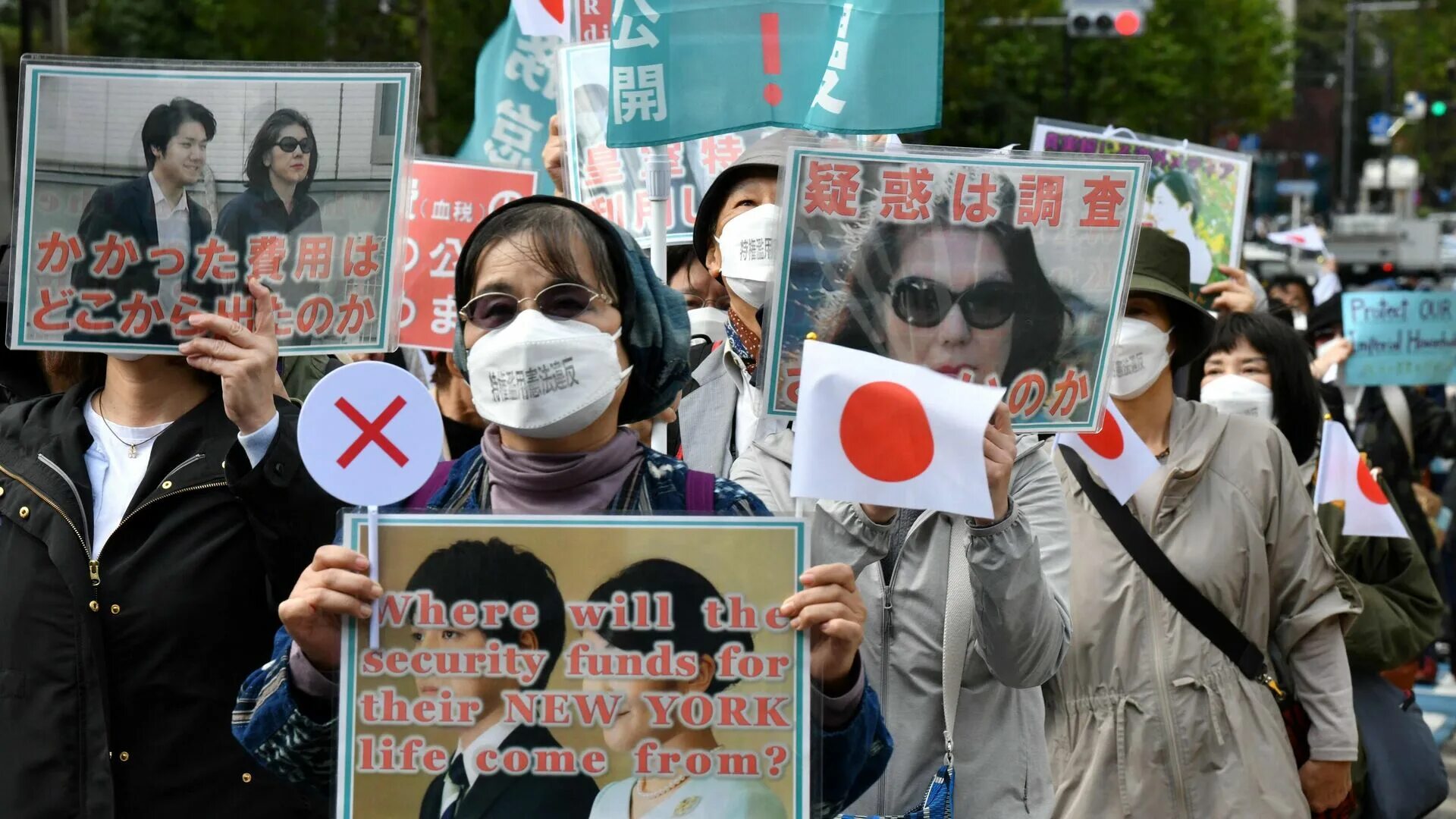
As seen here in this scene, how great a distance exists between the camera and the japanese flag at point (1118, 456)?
12.3 ft

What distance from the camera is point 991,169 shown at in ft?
10.8

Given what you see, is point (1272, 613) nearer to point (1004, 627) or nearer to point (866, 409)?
point (1004, 627)

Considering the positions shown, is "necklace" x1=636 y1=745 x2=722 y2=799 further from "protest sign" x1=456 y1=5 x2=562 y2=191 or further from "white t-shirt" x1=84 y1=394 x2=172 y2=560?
"protest sign" x1=456 y1=5 x2=562 y2=191

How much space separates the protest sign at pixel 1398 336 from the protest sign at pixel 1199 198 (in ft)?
8.82

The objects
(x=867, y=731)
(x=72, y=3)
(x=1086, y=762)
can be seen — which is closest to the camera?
(x=867, y=731)

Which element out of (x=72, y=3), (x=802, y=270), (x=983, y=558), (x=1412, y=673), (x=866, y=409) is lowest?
(x=1412, y=673)

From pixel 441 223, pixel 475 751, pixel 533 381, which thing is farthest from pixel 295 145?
pixel 441 223

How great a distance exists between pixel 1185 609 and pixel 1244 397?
68.2 inches

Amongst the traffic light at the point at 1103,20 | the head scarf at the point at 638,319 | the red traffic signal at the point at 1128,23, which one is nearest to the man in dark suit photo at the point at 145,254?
the head scarf at the point at 638,319

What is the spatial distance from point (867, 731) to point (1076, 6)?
86.7 ft

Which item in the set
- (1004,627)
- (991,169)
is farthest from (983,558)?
(991,169)

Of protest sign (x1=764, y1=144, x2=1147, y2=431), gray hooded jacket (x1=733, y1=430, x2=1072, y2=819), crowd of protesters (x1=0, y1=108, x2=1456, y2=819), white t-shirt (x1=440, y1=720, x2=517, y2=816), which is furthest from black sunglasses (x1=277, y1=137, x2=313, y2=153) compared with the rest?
white t-shirt (x1=440, y1=720, x2=517, y2=816)

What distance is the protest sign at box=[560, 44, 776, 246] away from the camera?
5.92m

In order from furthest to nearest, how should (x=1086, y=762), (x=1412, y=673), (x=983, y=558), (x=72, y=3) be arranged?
1. (x=72, y=3)
2. (x=1412, y=673)
3. (x=1086, y=762)
4. (x=983, y=558)
